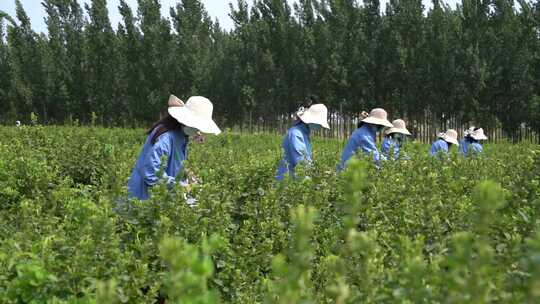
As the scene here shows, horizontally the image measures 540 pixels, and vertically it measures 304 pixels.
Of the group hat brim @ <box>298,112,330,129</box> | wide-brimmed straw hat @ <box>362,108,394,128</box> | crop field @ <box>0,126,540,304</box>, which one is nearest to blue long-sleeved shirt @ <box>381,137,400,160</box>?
crop field @ <box>0,126,540,304</box>

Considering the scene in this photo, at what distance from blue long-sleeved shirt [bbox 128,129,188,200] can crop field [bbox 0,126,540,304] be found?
9.5 inches

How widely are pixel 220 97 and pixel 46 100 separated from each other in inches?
419

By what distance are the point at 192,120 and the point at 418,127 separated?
26.3 metres

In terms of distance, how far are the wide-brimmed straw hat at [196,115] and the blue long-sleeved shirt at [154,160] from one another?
156 mm

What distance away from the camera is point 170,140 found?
4.82 meters

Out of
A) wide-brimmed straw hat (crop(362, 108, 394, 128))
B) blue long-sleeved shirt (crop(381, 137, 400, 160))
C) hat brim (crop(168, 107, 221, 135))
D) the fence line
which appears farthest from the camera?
the fence line

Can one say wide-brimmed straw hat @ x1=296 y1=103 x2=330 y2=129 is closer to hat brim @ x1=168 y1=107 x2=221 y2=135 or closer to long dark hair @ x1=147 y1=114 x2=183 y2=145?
hat brim @ x1=168 y1=107 x2=221 y2=135

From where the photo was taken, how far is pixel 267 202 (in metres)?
4.03

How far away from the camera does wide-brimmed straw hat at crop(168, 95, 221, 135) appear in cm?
479

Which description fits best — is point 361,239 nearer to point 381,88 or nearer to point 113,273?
point 113,273

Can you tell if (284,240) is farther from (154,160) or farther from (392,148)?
(392,148)

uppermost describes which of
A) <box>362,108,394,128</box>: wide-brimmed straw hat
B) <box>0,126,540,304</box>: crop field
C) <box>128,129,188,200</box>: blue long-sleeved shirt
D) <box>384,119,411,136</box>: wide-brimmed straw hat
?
<box>362,108,394,128</box>: wide-brimmed straw hat

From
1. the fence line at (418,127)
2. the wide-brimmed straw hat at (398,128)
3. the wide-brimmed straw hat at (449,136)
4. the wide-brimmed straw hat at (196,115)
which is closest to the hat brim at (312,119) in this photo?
the wide-brimmed straw hat at (196,115)

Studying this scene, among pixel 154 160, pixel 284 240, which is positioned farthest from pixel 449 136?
pixel 284 240
